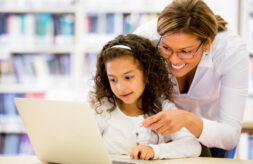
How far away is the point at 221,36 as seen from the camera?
1.51 meters

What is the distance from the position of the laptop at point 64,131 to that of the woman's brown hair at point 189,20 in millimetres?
559

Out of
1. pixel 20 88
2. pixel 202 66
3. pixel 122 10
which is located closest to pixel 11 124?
pixel 20 88

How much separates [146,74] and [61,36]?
5.81 ft

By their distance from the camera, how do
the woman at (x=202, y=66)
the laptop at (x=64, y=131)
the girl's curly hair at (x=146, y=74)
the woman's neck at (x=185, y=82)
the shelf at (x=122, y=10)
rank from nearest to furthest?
the laptop at (x=64, y=131) < the woman at (x=202, y=66) < the girl's curly hair at (x=146, y=74) < the woman's neck at (x=185, y=82) < the shelf at (x=122, y=10)

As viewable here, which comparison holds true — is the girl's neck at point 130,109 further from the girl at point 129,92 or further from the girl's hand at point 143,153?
the girl's hand at point 143,153

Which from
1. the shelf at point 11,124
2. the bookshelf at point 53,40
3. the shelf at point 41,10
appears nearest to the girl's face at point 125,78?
the bookshelf at point 53,40

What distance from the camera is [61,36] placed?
3104mm

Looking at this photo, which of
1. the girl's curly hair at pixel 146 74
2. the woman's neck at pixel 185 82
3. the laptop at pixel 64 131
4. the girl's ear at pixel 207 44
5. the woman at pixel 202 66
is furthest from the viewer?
the woman's neck at pixel 185 82

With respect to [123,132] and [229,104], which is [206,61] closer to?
[229,104]

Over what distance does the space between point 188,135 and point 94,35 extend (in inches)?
78.7

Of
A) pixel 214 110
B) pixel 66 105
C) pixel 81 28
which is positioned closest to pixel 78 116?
pixel 66 105

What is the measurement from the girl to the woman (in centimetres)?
8

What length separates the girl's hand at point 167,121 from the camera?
1090 millimetres

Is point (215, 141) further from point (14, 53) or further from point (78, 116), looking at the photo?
point (14, 53)
